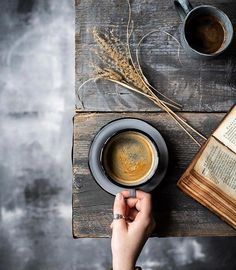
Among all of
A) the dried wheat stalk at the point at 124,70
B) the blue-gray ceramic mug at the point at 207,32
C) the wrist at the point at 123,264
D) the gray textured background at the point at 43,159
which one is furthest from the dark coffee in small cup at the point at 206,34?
the gray textured background at the point at 43,159

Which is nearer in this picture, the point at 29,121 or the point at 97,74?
the point at 97,74

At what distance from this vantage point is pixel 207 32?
1377 mm

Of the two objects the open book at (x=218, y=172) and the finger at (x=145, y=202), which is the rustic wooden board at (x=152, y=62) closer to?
the open book at (x=218, y=172)

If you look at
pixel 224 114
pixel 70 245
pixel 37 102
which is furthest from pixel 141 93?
pixel 70 245

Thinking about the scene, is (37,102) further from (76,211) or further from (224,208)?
(224,208)

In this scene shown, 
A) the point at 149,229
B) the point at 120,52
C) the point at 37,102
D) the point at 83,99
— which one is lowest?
the point at 149,229

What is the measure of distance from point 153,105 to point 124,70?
0.43 ft

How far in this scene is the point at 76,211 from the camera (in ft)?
4.72

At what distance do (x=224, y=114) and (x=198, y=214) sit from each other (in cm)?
30

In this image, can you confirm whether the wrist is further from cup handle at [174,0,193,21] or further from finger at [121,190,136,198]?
cup handle at [174,0,193,21]

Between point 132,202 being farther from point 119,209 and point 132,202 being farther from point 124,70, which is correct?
point 124,70

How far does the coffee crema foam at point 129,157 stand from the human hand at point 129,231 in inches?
2.5

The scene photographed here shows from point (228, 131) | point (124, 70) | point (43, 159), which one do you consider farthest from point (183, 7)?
point (43, 159)

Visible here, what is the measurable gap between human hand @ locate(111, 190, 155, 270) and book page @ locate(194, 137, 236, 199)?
0.17 m
